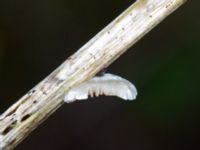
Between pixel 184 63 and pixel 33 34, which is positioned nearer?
pixel 184 63

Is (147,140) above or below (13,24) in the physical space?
below

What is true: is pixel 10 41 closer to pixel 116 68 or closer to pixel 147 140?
pixel 116 68

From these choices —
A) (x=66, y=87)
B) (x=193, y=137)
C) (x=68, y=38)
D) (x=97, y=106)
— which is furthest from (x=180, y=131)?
(x=66, y=87)

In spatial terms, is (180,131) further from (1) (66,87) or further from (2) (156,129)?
(1) (66,87)

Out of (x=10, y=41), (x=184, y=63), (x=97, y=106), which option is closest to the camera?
(x=184, y=63)

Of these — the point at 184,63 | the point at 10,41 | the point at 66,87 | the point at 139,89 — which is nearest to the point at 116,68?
the point at 139,89

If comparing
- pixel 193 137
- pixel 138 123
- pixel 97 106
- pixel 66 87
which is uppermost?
pixel 97 106

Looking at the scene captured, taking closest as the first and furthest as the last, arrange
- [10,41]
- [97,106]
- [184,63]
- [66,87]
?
[66,87] < [184,63] < [10,41] < [97,106]
